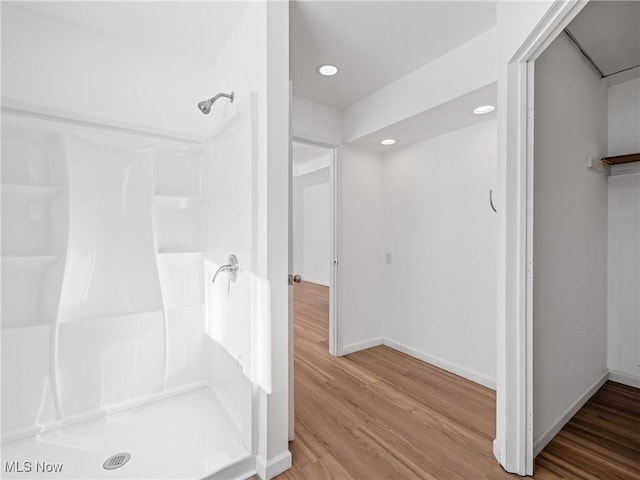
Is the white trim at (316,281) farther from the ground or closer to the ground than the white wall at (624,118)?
closer to the ground

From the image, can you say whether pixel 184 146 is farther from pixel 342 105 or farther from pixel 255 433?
pixel 255 433

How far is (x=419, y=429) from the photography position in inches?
76.2

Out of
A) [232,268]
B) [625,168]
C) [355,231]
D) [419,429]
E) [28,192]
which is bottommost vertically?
[419,429]

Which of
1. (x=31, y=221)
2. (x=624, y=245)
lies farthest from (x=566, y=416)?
(x=31, y=221)

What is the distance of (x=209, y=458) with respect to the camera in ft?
5.23

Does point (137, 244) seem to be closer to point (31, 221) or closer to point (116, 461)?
point (31, 221)

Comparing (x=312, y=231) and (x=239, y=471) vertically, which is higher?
(x=312, y=231)

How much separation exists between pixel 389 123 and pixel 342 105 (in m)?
0.66

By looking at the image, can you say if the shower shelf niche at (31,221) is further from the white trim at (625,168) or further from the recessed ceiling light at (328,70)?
the white trim at (625,168)

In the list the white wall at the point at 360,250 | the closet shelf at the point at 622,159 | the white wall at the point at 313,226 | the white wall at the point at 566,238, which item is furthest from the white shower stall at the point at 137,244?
the white wall at the point at 313,226

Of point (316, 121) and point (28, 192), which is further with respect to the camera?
point (316, 121)

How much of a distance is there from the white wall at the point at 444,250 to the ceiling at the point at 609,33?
2.35ft

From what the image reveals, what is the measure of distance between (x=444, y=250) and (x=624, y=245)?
1.42 meters

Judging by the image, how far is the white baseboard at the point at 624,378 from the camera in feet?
8.29
